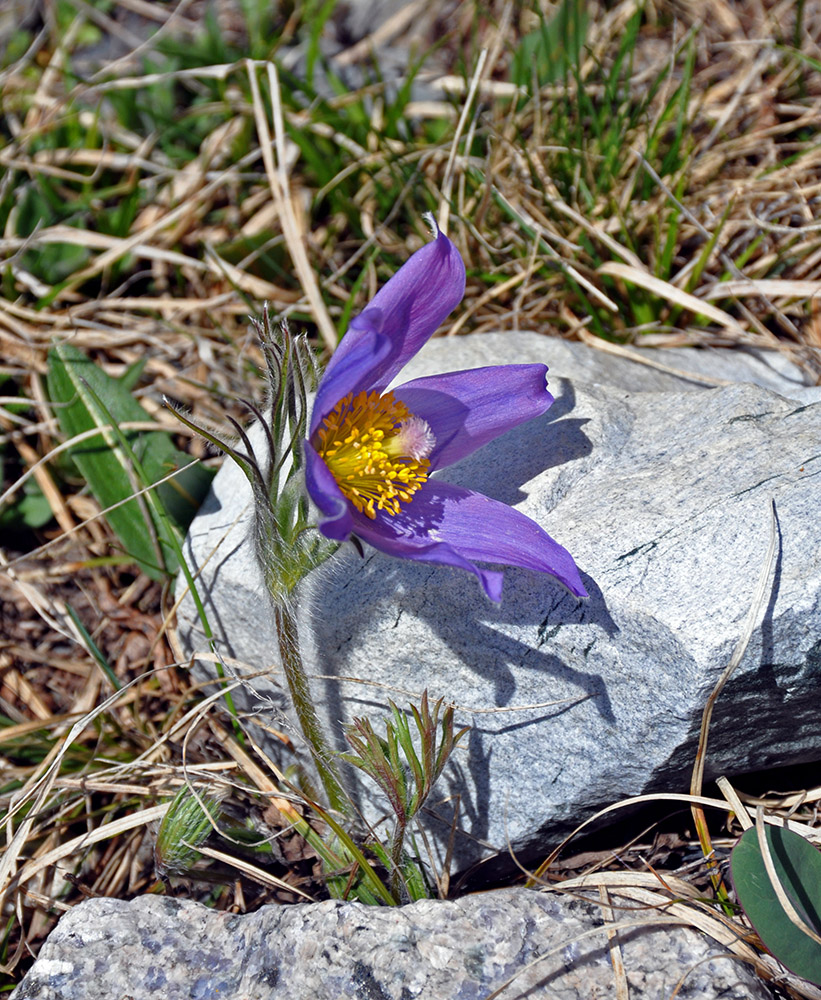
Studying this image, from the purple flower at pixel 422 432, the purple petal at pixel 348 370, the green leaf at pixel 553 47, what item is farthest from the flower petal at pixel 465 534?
the green leaf at pixel 553 47

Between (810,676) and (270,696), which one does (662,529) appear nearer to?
(810,676)

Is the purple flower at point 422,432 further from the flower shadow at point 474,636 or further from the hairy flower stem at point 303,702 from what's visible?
the hairy flower stem at point 303,702

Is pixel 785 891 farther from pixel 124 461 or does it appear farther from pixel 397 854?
pixel 124 461

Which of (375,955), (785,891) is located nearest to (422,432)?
(375,955)

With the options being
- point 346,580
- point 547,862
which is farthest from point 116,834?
point 547,862

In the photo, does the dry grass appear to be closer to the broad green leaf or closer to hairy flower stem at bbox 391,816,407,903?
the broad green leaf

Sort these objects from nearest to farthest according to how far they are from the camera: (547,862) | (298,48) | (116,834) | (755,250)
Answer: (547,862) → (116,834) → (755,250) → (298,48)
